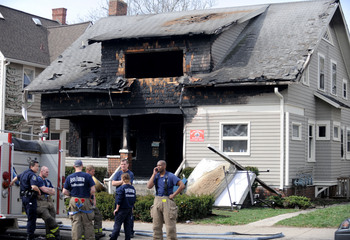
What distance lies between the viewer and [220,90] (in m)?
20.9

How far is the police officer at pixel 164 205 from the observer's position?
35.3ft

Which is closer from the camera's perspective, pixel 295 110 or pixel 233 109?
pixel 233 109

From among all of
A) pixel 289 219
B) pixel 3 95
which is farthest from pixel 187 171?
pixel 3 95

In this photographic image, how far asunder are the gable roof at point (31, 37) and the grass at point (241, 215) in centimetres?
1696

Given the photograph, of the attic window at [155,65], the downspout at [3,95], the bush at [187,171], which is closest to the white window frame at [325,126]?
the bush at [187,171]

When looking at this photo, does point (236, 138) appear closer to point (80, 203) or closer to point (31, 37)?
point (80, 203)

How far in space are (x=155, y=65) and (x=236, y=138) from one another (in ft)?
22.7

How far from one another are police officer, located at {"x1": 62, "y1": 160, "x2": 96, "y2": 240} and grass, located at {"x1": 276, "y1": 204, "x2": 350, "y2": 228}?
5555mm

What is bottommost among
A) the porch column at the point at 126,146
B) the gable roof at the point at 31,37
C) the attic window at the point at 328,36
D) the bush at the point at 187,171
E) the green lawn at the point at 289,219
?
the green lawn at the point at 289,219

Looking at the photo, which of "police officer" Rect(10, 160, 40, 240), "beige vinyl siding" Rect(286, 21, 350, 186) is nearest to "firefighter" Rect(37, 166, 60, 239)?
"police officer" Rect(10, 160, 40, 240)

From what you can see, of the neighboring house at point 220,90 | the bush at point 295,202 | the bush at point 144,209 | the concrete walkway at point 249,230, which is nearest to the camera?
the concrete walkway at point 249,230

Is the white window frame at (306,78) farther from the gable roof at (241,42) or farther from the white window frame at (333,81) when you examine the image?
the white window frame at (333,81)

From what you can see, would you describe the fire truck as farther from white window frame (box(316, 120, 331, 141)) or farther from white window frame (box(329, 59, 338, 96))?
white window frame (box(329, 59, 338, 96))

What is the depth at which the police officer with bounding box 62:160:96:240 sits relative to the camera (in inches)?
422
